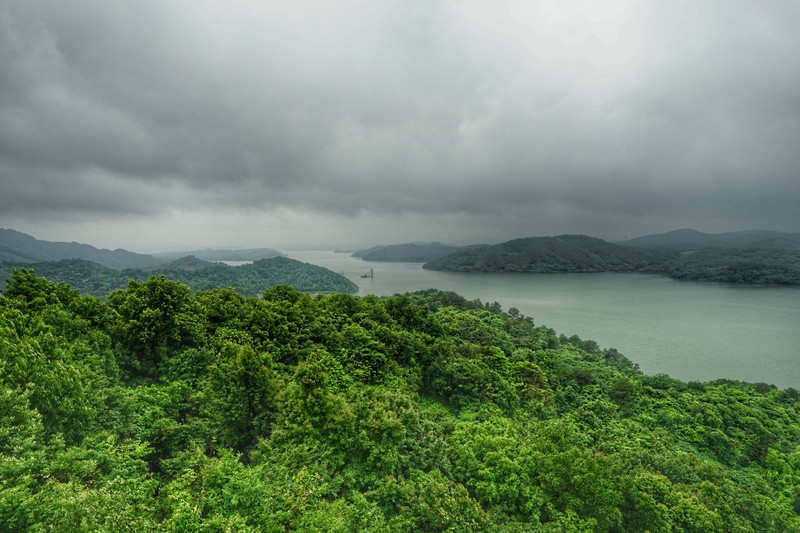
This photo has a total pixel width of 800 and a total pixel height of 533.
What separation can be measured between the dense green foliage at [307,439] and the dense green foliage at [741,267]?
13352cm

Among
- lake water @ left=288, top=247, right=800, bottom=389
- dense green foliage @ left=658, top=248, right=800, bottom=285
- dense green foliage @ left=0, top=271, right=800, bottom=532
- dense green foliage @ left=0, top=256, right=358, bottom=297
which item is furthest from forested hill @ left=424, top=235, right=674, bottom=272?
dense green foliage @ left=0, top=271, right=800, bottom=532

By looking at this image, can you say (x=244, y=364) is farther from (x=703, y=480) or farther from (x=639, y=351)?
(x=639, y=351)

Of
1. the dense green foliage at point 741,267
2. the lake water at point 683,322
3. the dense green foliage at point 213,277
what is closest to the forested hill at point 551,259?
the dense green foliage at point 741,267

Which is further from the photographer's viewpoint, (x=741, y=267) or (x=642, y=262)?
(x=642, y=262)

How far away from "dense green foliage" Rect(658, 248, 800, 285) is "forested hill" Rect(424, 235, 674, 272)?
22156 mm

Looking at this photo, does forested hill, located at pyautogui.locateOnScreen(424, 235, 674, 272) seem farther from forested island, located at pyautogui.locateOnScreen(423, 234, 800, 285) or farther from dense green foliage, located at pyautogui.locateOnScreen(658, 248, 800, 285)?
dense green foliage, located at pyautogui.locateOnScreen(658, 248, 800, 285)

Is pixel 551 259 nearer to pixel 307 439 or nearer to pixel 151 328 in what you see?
pixel 307 439

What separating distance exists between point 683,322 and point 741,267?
315 ft

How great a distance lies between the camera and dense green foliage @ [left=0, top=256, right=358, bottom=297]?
104519 mm

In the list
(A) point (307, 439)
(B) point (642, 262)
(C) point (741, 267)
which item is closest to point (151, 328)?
(A) point (307, 439)

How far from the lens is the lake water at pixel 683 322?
4009 cm

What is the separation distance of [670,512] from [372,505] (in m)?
10.5

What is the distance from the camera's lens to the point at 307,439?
1027 cm

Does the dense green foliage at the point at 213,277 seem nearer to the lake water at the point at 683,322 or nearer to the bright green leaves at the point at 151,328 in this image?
the lake water at the point at 683,322
